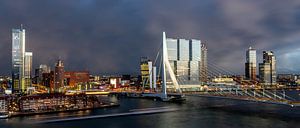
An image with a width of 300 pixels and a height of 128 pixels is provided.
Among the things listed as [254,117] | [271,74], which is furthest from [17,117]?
[271,74]

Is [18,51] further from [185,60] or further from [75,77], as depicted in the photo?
[185,60]

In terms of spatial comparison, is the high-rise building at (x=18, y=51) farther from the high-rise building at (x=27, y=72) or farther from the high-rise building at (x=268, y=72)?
the high-rise building at (x=268, y=72)

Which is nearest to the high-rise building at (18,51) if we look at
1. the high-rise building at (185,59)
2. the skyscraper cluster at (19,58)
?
the skyscraper cluster at (19,58)

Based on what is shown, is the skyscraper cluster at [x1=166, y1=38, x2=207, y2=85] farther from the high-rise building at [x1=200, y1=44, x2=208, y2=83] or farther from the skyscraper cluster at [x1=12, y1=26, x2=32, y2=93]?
the skyscraper cluster at [x1=12, y1=26, x2=32, y2=93]

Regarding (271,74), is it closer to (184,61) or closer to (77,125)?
(184,61)

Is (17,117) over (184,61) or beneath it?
beneath

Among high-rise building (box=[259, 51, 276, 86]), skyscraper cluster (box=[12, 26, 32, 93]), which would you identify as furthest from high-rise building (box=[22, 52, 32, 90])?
high-rise building (box=[259, 51, 276, 86])

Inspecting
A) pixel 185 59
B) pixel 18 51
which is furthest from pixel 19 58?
pixel 185 59

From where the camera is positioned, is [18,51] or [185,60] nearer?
[185,60]
